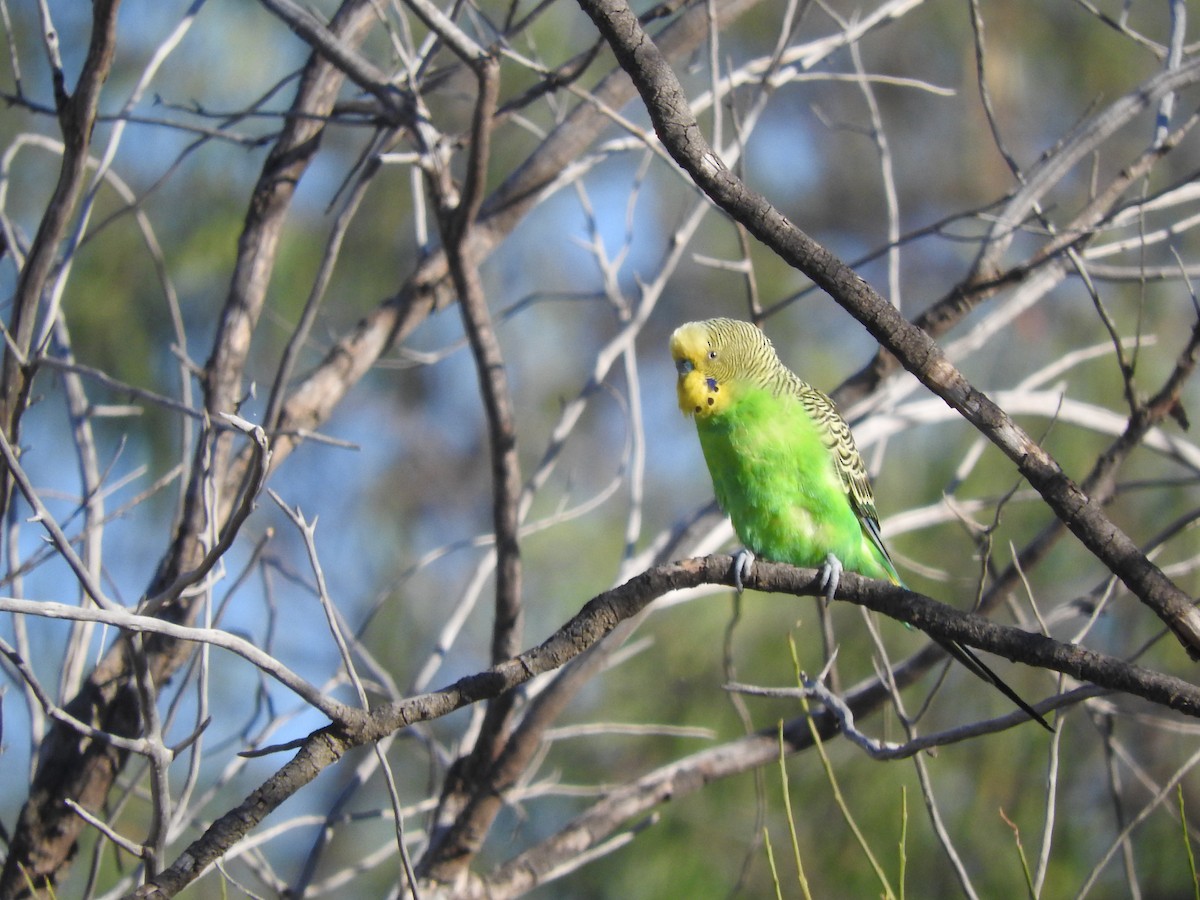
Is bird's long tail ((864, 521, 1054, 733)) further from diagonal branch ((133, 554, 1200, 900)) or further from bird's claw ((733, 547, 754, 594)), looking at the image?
bird's claw ((733, 547, 754, 594))

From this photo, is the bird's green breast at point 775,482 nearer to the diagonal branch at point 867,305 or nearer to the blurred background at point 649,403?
the blurred background at point 649,403

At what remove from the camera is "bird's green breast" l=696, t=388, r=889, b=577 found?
291cm

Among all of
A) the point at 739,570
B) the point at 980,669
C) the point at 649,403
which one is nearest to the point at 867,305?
the point at 739,570

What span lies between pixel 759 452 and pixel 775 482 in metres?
0.09

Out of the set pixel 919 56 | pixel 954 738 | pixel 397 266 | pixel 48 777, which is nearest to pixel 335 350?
pixel 48 777

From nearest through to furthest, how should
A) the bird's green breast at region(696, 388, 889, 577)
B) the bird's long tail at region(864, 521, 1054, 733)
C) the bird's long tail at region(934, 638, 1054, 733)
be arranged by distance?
1. the bird's long tail at region(864, 521, 1054, 733)
2. the bird's long tail at region(934, 638, 1054, 733)
3. the bird's green breast at region(696, 388, 889, 577)

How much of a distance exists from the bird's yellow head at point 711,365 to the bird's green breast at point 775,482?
36mm

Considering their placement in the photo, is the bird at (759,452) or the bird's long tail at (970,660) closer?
the bird's long tail at (970,660)

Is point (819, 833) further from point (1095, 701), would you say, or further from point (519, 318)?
point (519, 318)

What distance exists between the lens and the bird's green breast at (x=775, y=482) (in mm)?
2908

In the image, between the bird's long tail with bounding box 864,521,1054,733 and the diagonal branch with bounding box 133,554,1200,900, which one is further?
the bird's long tail with bounding box 864,521,1054,733

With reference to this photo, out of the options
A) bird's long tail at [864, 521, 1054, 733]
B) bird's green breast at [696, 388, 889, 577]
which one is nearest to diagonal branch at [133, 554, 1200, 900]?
bird's long tail at [864, 521, 1054, 733]

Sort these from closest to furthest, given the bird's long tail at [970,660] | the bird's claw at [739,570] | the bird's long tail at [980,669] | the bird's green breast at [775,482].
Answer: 1. the bird's long tail at [970,660]
2. the bird's claw at [739,570]
3. the bird's long tail at [980,669]
4. the bird's green breast at [775,482]

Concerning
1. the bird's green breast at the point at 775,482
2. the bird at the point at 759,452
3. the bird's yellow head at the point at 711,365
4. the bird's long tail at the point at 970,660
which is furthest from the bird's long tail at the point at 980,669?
the bird's yellow head at the point at 711,365
